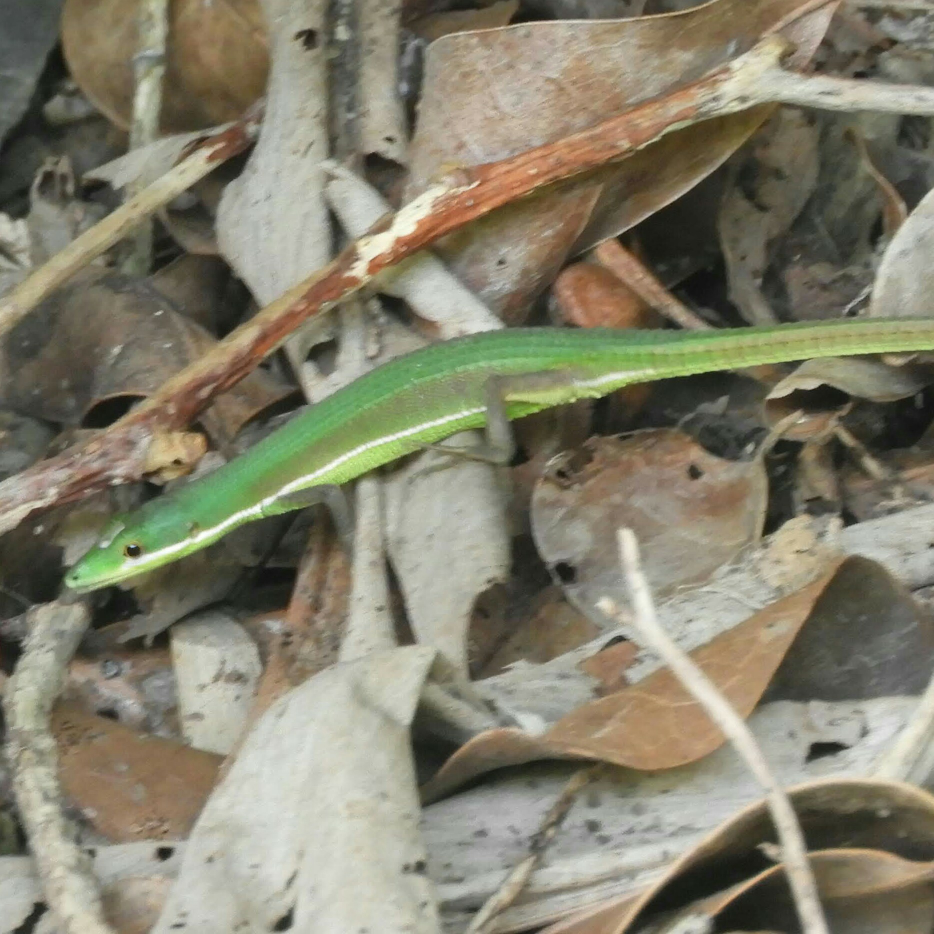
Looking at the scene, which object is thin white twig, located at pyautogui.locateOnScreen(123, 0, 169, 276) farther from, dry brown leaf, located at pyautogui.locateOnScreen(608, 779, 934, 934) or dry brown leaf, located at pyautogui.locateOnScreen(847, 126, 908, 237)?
dry brown leaf, located at pyautogui.locateOnScreen(608, 779, 934, 934)

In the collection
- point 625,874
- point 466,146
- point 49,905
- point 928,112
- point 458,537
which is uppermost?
point 466,146

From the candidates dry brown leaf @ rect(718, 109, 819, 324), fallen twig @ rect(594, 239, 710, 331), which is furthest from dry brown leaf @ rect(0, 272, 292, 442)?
dry brown leaf @ rect(718, 109, 819, 324)

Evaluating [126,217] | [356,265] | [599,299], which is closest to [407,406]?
[356,265]

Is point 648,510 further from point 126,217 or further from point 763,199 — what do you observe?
point 126,217

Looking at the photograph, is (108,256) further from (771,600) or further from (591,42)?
(771,600)

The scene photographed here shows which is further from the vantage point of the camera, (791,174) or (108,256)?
(108,256)

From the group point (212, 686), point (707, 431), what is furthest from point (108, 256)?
point (707, 431)

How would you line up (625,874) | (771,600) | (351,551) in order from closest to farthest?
(625,874) < (771,600) < (351,551)
